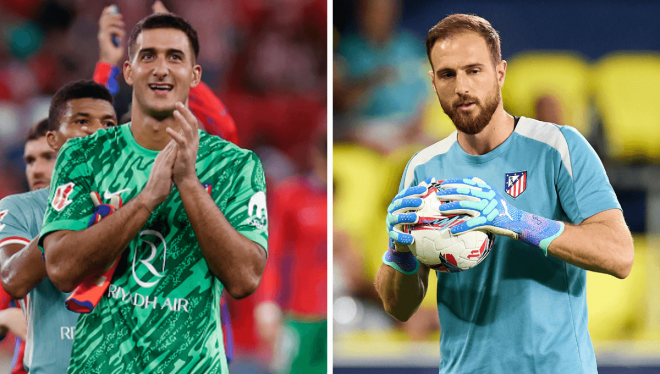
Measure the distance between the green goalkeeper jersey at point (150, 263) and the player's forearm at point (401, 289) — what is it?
0.47 meters

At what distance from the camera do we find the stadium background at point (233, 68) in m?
2.65

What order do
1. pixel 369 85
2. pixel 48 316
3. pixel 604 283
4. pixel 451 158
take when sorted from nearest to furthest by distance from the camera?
pixel 451 158, pixel 48 316, pixel 604 283, pixel 369 85

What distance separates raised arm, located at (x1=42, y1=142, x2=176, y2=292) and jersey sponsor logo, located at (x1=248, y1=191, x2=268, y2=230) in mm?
338

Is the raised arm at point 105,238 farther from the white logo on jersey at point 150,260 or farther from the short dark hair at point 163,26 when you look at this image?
the short dark hair at point 163,26

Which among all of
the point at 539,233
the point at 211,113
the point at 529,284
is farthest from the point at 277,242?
the point at 539,233

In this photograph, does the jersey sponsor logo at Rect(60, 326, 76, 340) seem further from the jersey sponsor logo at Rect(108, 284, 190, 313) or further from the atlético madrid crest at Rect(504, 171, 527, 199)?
the atlético madrid crest at Rect(504, 171, 527, 199)

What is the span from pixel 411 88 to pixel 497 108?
302cm

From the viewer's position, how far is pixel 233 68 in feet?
9.96

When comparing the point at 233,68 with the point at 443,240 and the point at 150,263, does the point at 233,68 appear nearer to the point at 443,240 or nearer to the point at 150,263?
the point at 150,263

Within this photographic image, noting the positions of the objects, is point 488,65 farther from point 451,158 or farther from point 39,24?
point 39,24

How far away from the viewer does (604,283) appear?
15.5 ft

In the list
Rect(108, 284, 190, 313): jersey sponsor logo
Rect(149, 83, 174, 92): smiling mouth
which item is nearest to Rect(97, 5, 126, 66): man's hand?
Rect(149, 83, 174, 92): smiling mouth

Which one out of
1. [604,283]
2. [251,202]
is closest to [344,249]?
[604,283]

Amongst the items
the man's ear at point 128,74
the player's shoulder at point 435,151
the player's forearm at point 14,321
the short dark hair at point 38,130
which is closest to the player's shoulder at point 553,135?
the player's shoulder at point 435,151
